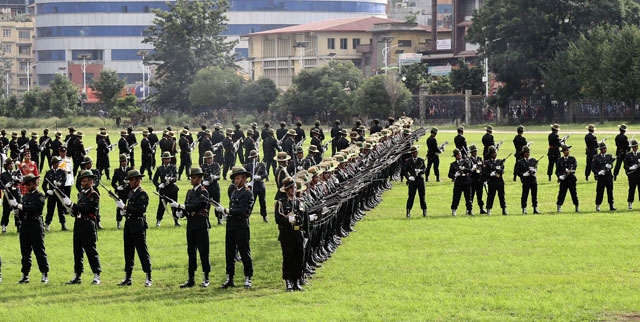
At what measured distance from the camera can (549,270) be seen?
18391 millimetres

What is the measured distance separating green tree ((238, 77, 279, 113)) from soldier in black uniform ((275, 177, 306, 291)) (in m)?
84.6

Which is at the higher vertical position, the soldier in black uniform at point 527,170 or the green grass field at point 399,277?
the soldier in black uniform at point 527,170

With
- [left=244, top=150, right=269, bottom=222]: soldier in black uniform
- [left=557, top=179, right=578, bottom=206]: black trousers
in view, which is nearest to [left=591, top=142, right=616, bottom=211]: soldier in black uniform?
[left=557, top=179, right=578, bottom=206]: black trousers

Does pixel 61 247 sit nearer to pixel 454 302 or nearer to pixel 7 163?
pixel 7 163

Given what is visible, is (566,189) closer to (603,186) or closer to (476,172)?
(603,186)

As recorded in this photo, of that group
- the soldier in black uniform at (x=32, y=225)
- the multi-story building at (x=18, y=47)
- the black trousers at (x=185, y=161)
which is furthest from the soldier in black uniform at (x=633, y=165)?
the multi-story building at (x=18, y=47)

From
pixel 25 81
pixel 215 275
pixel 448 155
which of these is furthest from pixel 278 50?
pixel 215 275

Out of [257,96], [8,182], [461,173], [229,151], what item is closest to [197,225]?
[8,182]

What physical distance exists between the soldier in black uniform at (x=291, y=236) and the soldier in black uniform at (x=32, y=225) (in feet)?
14.2

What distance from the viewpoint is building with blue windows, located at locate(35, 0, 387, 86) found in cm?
14888

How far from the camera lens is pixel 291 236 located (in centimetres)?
1695

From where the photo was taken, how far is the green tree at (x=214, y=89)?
10244 cm

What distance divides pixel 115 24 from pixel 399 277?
13666cm

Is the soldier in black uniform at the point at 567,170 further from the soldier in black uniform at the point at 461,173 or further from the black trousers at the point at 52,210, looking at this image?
the black trousers at the point at 52,210
